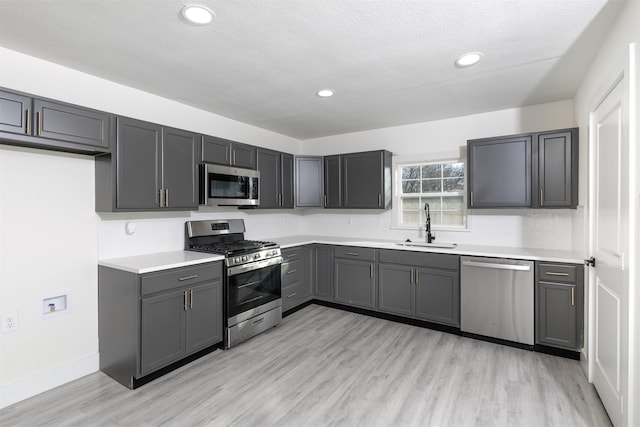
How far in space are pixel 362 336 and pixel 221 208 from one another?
87.5 inches

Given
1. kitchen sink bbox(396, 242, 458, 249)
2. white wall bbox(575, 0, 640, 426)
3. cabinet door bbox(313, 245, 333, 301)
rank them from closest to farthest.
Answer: white wall bbox(575, 0, 640, 426), kitchen sink bbox(396, 242, 458, 249), cabinet door bbox(313, 245, 333, 301)

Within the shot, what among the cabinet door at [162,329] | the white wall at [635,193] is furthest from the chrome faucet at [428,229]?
the cabinet door at [162,329]

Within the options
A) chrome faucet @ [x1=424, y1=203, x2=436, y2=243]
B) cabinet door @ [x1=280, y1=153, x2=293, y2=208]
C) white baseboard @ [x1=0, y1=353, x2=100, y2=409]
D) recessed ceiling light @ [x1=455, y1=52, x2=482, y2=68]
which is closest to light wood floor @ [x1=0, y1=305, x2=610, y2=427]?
white baseboard @ [x1=0, y1=353, x2=100, y2=409]

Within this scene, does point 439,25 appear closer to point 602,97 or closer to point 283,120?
point 602,97

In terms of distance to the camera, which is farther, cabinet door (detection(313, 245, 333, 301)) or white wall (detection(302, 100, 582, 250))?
cabinet door (detection(313, 245, 333, 301))

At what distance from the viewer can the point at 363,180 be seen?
4406 mm

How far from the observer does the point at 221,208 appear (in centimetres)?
395

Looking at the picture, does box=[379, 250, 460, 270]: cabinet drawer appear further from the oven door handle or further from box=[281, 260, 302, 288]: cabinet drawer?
the oven door handle

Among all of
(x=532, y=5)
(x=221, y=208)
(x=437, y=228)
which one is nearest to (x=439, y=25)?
(x=532, y=5)

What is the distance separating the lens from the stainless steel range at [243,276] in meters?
3.14

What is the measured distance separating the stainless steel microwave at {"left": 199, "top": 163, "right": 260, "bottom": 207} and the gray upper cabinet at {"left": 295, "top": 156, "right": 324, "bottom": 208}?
0.82m

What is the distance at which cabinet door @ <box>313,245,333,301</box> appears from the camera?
438 centimetres

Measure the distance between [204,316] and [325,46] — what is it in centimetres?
247

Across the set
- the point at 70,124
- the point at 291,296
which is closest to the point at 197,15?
the point at 70,124
